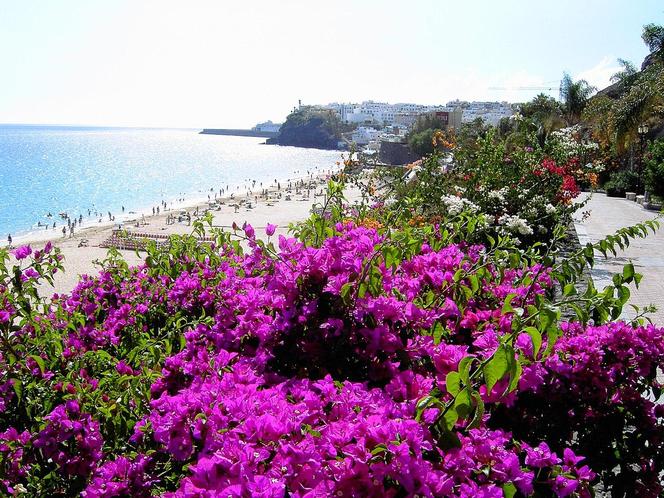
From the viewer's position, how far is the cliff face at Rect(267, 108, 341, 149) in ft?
488

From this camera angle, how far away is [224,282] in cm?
284

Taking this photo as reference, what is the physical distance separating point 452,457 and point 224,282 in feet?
5.81

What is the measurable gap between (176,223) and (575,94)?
1109 inches

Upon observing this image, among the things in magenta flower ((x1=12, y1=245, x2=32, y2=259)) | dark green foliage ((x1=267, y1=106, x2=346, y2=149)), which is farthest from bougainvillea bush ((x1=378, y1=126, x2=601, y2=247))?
dark green foliage ((x1=267, y1=106, x2=346, y2=149))

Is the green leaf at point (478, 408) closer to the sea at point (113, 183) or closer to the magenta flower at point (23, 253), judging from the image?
the magenta flower at point (23, 253)

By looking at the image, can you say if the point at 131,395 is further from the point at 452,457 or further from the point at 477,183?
the point at 477,183

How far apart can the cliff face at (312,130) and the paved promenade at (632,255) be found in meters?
133

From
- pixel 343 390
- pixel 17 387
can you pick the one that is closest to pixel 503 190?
pixel 343 390

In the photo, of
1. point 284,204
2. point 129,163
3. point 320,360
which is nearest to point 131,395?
point 320,360

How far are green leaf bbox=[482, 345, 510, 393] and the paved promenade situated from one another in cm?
435

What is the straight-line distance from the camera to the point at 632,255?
10.4 metres

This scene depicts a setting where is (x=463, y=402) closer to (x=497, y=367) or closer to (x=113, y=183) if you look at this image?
(x=497, y=367)

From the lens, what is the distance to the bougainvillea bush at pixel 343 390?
130 centimetres

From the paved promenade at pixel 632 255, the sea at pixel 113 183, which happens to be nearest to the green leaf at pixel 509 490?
the paved promenade at pixel 632 255
